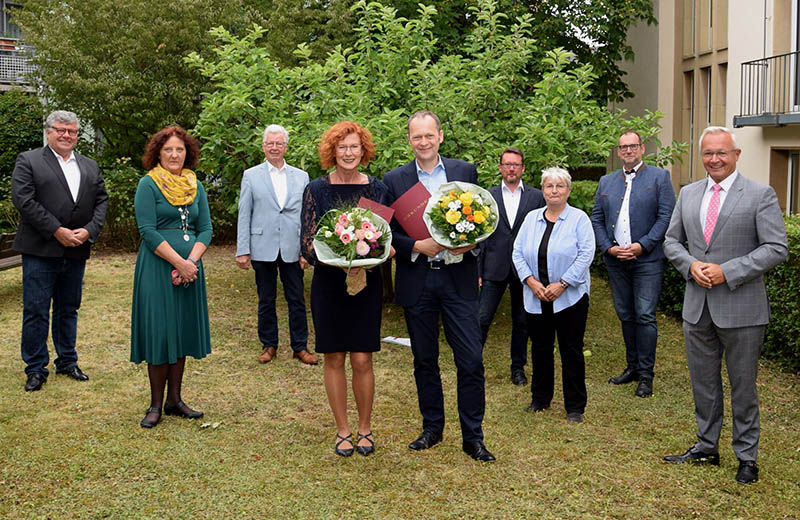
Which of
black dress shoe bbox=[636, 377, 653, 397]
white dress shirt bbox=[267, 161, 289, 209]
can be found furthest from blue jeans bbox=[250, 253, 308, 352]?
black dress shoe bbox=[636, 377, 653, 397]

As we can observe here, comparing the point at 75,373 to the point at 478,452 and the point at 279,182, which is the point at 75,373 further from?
the point at 478,452

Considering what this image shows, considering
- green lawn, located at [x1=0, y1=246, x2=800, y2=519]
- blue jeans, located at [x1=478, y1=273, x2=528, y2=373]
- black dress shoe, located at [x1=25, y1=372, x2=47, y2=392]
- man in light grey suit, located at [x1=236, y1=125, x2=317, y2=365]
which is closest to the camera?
green lawn, located at [x1=0, y1=246, x2=800, y2=519]

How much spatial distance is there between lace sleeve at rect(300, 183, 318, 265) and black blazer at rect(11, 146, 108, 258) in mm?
2805

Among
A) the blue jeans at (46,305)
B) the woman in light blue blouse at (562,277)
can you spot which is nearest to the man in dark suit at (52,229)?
the blue jeans at (46,305)

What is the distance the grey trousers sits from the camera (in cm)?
527

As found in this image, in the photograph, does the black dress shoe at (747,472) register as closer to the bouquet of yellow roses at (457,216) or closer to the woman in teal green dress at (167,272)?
the bouquet of yellow roses at (457,216)

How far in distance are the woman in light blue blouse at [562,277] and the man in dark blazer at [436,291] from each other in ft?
3.44

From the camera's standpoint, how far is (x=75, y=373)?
761 centimetres

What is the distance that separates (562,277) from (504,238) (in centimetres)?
142

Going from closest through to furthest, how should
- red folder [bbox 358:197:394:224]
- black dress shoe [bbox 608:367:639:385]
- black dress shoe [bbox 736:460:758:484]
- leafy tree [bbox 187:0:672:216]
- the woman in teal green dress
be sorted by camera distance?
black dress shoe [bbox 736:460:758:484]
red folder [bbox 358:197:394:224]
the woman in teal green dress
black dress shoe [bbox 608:367:639:385]
leafy tree [bbox 187:0:672:216]

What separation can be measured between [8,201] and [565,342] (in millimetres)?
14168

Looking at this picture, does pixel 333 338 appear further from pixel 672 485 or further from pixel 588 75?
pixel 588 75

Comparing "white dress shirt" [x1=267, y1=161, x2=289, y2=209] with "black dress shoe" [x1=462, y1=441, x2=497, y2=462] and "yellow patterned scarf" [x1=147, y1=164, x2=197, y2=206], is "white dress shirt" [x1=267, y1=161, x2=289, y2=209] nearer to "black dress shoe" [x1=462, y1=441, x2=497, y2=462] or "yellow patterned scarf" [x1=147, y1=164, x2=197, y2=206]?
"yellow patterned scarf" [x1=147, y1=164, x2=197, y2=206]

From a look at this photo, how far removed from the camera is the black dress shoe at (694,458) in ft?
18.1
